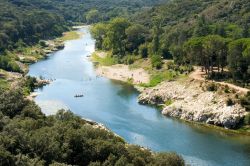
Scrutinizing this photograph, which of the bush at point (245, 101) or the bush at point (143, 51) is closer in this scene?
the bush at point (245, 101)

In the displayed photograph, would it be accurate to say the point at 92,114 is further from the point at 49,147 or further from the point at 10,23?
the point at 10,23

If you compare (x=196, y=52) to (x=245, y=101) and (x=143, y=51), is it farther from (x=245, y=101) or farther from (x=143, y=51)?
(x=143, y=51)

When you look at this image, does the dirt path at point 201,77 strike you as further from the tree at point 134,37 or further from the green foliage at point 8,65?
the green foliage at point 8,65

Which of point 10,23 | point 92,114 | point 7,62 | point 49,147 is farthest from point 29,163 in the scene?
point 10,23

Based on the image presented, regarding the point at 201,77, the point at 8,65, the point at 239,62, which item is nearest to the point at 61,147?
the point at 239,62

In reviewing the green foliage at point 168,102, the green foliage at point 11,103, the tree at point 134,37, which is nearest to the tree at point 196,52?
the green foliage at point 168,102

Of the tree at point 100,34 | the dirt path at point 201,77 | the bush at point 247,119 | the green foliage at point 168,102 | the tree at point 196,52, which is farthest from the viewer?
the tree at point 100,34

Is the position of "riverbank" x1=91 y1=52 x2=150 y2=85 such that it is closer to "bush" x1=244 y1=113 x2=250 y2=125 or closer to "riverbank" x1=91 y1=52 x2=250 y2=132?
"riverbank" x1=91 y1=52 x2=250 y2=132
